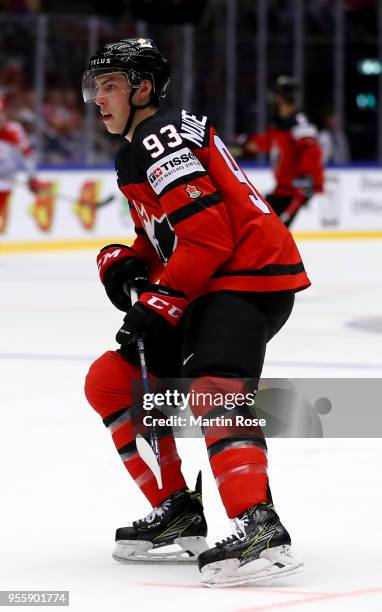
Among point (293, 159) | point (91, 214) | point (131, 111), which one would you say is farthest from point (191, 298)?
point (91, 214)

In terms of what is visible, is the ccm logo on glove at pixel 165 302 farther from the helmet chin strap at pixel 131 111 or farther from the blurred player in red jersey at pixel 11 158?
the blurred player in red jersey at pixel 11 158

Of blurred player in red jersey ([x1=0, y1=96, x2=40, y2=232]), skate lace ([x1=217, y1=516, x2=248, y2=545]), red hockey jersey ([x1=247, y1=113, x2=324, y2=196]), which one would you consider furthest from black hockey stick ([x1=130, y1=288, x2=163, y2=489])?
blurred player in red jersey ([x1=0, y1=96, x2=40, y2=232])

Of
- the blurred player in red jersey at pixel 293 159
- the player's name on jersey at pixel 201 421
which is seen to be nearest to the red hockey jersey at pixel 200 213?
the player's name on jersey at pixel 201 421

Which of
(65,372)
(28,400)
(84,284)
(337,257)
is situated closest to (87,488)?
(28,400)

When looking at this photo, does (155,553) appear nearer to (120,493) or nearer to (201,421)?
(201,421)

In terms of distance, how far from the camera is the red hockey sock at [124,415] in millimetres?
3000

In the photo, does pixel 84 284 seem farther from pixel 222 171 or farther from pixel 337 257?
pixel 222 171

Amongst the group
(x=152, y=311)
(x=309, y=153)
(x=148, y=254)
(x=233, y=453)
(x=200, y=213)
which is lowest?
(x=233, y=453)

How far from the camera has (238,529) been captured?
9.27 ft

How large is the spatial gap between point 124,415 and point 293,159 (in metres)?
7.19

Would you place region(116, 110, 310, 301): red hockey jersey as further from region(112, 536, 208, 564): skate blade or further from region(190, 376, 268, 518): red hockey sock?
region(112, 536, 208, 564): skate blade

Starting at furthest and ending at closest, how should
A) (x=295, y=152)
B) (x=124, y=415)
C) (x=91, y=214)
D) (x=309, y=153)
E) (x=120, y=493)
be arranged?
(x=91, y=214) < (x=295, y=152) < (x=309, y=153) < (x=120, y=493) < (x=124, y=415)

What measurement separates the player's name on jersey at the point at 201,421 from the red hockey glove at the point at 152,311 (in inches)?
8.4

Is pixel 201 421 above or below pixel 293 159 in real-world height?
below
